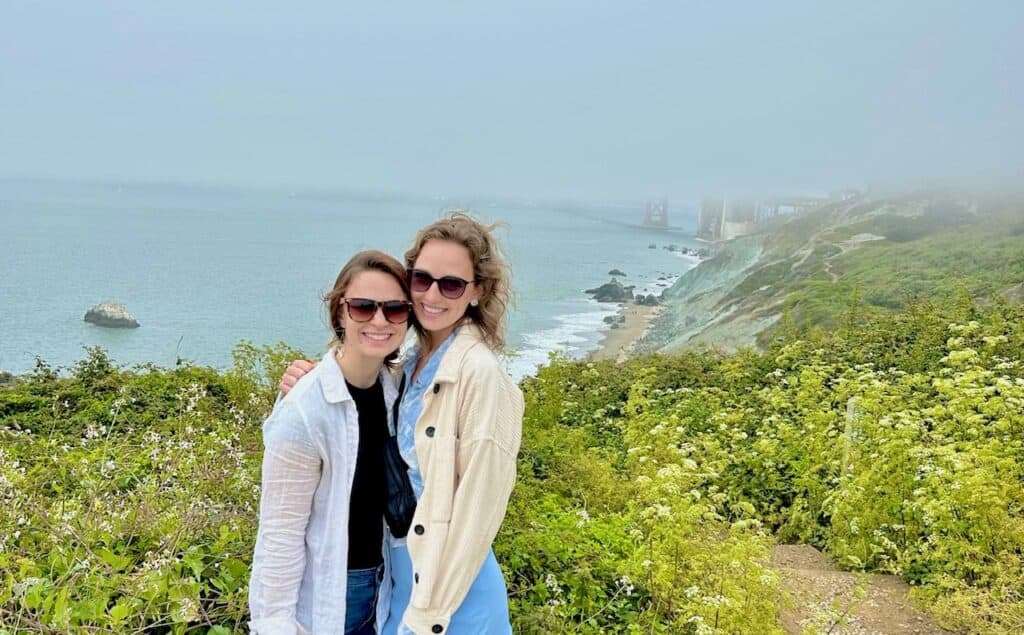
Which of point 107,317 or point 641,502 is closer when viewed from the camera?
point 641,502

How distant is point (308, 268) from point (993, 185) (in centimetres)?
5576

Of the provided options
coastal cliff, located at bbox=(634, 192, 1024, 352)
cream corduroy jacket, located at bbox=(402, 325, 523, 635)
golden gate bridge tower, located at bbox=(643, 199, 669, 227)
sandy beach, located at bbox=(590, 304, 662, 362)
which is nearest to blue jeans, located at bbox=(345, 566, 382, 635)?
cream corduroy jacket, located at bbox=(402, 325, 523, 635)

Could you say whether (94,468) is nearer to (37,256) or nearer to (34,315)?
(34,315)

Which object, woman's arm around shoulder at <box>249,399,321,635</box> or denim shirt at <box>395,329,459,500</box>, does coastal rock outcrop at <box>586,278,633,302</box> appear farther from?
woman's arm around shoulder at <box>249,399,321,635</box>

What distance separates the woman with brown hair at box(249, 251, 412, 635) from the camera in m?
1.98

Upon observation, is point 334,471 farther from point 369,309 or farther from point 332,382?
point 369,309

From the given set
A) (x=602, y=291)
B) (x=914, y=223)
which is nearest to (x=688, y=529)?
(x=914, y=223)

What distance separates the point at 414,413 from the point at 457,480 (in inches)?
9.4

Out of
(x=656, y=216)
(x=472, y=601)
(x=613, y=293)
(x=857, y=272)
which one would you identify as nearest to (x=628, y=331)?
(x=857, y=272)

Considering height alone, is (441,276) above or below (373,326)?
above

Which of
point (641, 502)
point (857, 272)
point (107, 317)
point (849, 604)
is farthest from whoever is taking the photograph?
point (107, 317)

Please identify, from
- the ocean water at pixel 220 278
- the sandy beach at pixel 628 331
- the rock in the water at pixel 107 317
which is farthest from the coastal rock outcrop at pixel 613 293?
the rock in the water at pixel 107 317

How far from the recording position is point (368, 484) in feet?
7.10

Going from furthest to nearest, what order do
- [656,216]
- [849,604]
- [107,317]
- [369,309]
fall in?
1. [656,216]
2. [107,317]
3. [849,604]
4. [369,309]
